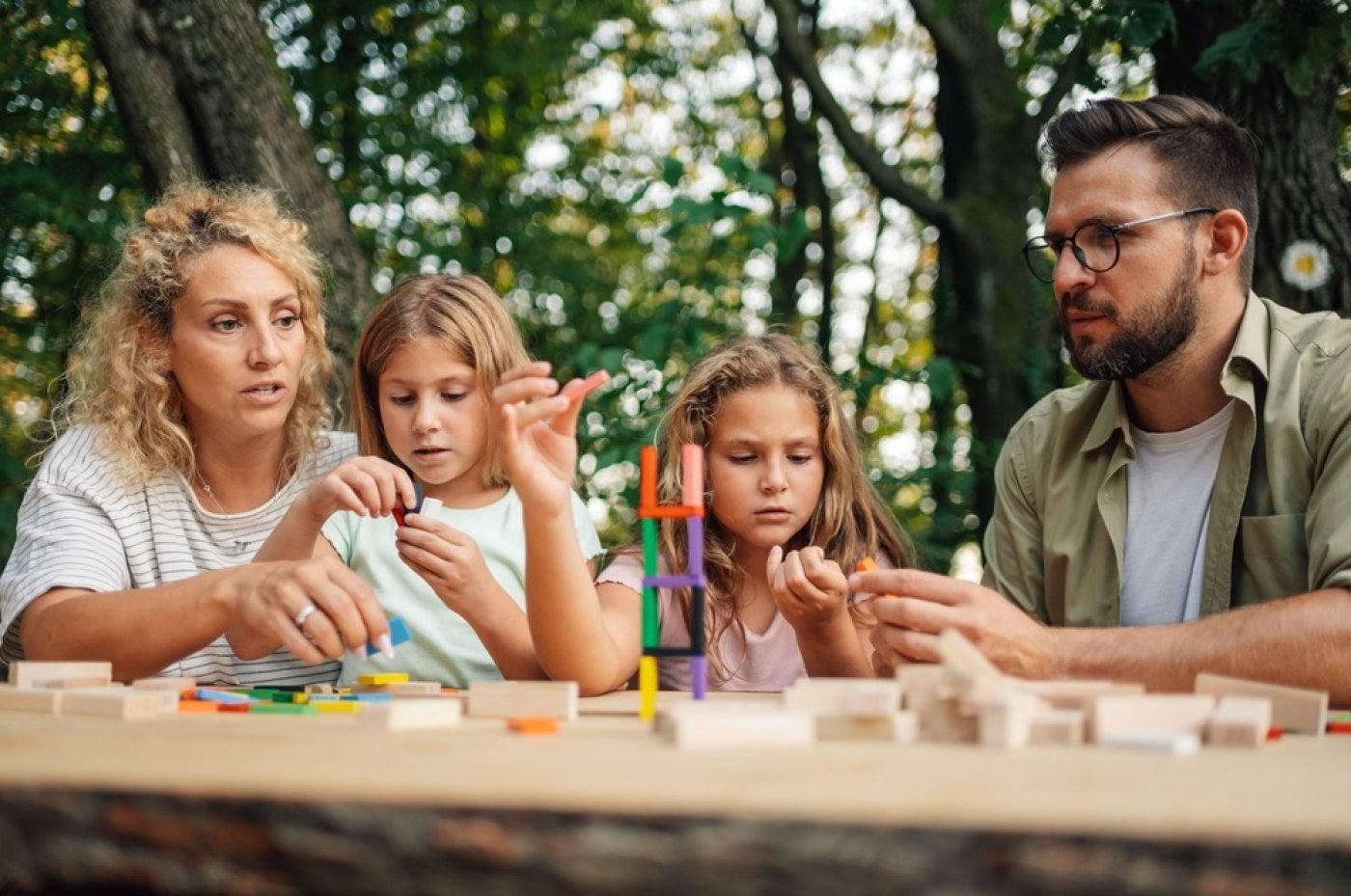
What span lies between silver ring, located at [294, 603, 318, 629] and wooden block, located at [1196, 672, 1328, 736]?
52.5 inches

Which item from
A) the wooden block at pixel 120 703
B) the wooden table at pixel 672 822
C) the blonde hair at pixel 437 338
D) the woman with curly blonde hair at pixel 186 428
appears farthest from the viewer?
the blonde hair at pixel 437 338

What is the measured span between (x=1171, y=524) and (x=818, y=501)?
87 cm

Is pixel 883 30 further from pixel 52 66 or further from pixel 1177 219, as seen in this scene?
pixel 1177 219

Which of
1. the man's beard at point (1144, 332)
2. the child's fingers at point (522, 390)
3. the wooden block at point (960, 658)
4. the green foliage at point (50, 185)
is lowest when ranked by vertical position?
the wooden block at point (960, 658)

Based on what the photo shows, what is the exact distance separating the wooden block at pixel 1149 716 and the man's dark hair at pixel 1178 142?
1827mm

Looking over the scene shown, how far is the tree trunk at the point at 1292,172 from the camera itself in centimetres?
373

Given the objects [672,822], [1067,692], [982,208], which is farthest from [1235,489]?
[982,208]

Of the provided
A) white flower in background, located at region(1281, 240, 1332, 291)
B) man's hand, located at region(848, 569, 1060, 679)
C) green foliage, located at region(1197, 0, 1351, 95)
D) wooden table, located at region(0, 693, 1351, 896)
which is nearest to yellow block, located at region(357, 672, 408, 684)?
man's hand, located at region(848, 569, 1060, 679)

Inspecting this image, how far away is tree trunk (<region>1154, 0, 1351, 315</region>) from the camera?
373cm

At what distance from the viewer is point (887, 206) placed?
12.9 metres

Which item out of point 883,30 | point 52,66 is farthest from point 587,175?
point 52,66

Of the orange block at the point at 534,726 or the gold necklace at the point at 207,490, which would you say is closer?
the orange block at the point at 534,726

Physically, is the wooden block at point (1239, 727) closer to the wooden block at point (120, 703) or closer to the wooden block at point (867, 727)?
the wooden block at point (867, 727)

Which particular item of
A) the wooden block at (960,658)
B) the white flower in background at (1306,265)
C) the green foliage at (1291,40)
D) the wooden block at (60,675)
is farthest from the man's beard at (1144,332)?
the wooden block at (60,675)
